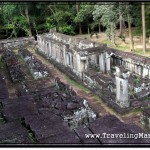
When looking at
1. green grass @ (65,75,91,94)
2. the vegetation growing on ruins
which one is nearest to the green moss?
green grass @ (65,75,91,94)

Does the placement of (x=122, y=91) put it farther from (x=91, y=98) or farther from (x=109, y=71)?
(x=109, y=71)

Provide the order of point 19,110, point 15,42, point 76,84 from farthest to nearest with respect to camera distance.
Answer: point 15,42 < point 76,84 < point 19,110

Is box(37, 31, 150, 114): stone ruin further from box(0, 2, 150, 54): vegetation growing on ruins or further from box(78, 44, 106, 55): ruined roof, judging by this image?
box(0, 2, 150, 54): vegetation growing on ruins

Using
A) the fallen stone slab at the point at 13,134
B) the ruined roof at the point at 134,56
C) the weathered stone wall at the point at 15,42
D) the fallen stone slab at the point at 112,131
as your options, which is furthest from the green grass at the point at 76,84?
the weathered stone wall at the point at 15,42

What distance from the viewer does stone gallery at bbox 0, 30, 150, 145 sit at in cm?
980

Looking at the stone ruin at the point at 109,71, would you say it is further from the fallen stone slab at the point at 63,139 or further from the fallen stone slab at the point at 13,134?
the fallen stone slab at the point at 13,134

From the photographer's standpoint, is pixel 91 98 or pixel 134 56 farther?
pixel 134 56

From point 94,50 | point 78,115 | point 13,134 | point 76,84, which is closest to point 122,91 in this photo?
point 78,115

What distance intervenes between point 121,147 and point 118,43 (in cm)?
2333

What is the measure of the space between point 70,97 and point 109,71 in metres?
6.55

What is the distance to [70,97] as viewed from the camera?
48.7 feet

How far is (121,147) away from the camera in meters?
8.53

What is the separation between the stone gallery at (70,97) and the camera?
9.80 meters

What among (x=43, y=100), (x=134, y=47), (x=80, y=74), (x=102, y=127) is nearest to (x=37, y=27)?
(x=134, y=47)
